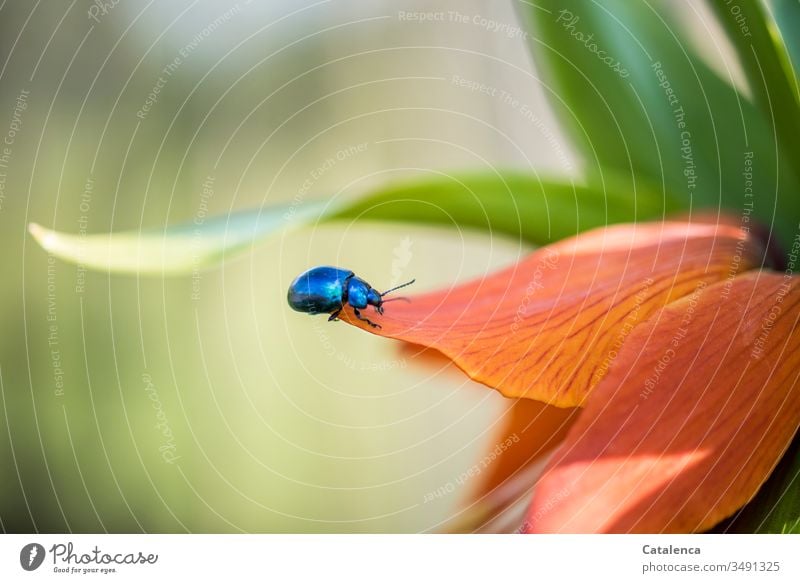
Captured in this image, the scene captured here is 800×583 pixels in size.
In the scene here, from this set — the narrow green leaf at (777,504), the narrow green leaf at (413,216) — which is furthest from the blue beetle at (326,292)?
the narrow green leaf at (777,504)

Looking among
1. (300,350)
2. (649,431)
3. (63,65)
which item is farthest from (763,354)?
(63,65)

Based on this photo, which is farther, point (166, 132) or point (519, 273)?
point (166, 132)

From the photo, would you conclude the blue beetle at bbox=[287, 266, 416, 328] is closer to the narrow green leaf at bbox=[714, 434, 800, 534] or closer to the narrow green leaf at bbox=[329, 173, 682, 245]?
the narrow green leaf at bbox=[329, 173, 682, 245]

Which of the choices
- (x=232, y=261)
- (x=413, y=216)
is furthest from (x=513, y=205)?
(x=232, y=261)

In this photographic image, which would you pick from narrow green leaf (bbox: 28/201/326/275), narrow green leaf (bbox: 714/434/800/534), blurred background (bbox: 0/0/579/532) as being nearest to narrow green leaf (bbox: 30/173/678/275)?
narrow green leaf (bbox: 28/201/326/275)

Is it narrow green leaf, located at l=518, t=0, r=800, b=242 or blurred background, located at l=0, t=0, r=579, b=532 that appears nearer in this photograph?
narrow green leaf, located at l=518, t=0, r=800, b=242
